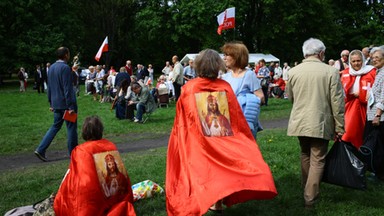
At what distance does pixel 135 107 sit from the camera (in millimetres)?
14375

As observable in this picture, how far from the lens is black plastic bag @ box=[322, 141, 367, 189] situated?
510cm

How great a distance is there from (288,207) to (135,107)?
375 inches

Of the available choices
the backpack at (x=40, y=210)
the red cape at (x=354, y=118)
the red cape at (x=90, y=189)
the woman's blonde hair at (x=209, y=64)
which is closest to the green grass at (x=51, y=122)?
the backpack at (x=40, y=210)

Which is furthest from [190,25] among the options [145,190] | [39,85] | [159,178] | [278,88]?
[145,190]

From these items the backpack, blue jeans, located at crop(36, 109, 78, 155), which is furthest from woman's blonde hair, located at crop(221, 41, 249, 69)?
blue jeans, located at crop(36, 109, 78, 155)

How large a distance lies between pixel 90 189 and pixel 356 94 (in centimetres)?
426

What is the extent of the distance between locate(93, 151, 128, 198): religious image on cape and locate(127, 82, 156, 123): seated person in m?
9.16

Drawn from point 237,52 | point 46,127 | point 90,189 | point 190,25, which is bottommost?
point 46,127

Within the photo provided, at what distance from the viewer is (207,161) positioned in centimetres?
444

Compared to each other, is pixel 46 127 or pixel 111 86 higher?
pixel 111 86

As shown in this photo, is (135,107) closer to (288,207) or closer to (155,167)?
(155,167)

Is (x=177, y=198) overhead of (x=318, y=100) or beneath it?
beneath

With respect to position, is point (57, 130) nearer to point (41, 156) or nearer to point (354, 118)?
point (41, 156)

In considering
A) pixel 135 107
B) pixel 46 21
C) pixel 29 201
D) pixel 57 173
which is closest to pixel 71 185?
pixel 29 201
